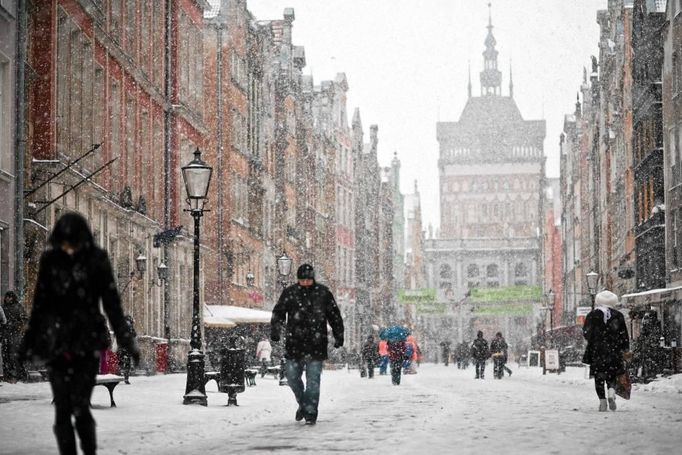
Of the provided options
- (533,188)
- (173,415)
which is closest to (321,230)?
(173,415)

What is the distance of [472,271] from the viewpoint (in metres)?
154

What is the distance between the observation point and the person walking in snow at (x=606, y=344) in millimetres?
16078

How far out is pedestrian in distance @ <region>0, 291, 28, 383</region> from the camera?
2236 cm

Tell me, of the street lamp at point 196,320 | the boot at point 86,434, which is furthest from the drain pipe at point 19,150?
the boot at point 86,434

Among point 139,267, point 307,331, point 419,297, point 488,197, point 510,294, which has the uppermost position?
point 488,197

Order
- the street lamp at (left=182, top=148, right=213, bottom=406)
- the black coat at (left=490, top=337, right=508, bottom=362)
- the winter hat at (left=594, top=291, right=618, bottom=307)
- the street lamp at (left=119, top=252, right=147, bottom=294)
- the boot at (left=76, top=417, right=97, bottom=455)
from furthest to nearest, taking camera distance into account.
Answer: the black coat at (left=490, top=337, right=508, bottom=362)
the street lamp at (left=119, top=252, right=147, bottom=294)
the street lamp at (left=182, top=148, right=213, bottom=406)
the winter hat at (left=594, top=291, right=618, bottom=307)
the boot at (left=76, top=417, right=97, bottom=455)

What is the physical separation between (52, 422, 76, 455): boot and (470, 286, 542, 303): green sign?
8422 centimetres

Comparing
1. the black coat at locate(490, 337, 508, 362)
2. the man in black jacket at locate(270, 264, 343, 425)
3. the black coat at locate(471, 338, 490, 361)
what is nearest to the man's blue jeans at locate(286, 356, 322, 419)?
the man in black jacket at locate(270, 264, 343, 425)

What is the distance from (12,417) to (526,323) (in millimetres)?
131199

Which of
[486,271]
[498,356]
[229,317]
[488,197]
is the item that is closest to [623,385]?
[498,356]

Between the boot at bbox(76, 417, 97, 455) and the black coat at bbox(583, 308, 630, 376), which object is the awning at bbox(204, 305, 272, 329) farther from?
the boot at bbox(76, 417, 97, 455)

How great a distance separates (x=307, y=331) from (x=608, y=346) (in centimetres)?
A: 430

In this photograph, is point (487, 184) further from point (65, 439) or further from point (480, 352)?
point (65, 439)

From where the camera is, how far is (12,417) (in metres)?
13.9
